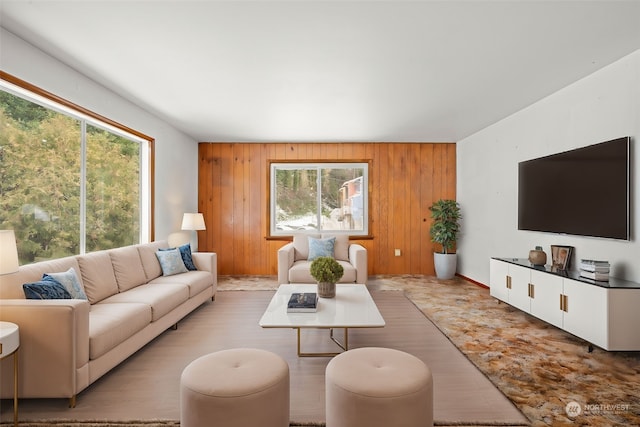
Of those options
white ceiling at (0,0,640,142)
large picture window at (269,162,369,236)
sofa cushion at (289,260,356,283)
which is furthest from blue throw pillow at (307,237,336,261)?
white ceiling at (0,0,640,142)

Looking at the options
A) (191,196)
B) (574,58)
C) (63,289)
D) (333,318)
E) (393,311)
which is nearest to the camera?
(63,289)

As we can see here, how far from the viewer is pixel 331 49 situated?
260 cm

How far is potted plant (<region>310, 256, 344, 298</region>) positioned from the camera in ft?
9.77

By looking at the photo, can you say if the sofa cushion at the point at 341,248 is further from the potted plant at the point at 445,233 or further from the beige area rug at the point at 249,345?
the potted plant at the point at 445,233

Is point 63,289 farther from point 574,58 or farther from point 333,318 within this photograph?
point 574,58

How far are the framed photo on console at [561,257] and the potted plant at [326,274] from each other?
7.31 ft

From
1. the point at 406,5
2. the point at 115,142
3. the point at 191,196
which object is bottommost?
the point at 191,196

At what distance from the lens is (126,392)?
2.14 metres

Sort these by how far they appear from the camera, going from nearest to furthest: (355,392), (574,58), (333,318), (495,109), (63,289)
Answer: (355,392), (63,289), (333,318), (574,58), (495,109)

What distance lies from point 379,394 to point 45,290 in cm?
221

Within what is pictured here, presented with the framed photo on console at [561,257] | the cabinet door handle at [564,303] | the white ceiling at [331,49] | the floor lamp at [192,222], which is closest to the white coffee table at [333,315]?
the cabinet door handle at [564,303]

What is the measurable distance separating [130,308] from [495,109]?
453cm

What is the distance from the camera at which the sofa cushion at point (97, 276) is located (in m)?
2.79

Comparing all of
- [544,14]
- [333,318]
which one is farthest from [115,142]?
[544,14]
